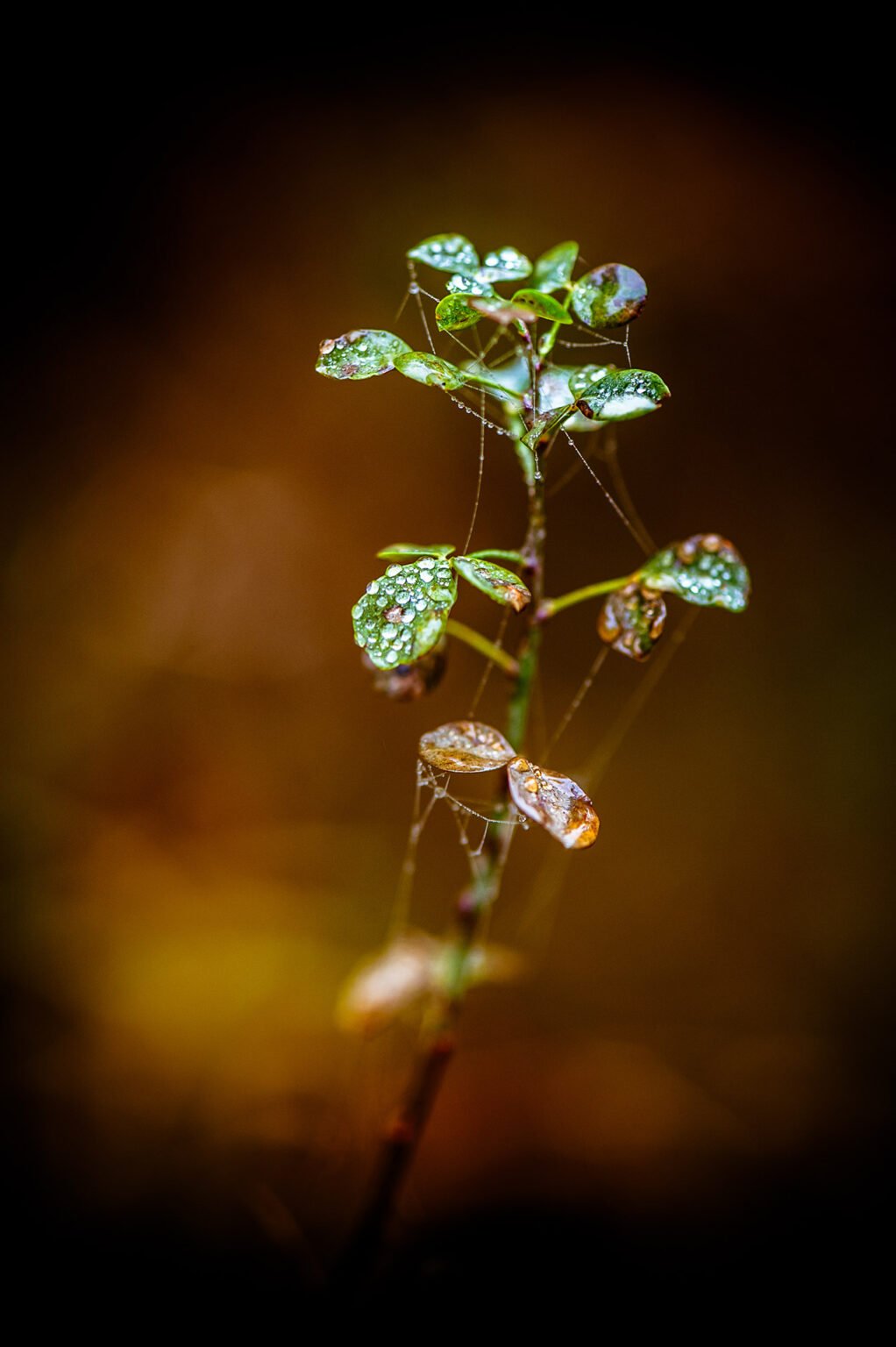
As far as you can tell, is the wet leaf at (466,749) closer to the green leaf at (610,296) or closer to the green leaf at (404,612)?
the green leaf at (404,612)

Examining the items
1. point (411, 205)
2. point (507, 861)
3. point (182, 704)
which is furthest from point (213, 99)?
point (507, 861)

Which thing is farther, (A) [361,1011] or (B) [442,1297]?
(B) [442,1297]

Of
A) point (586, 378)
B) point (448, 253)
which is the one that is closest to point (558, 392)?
point (586, 378)

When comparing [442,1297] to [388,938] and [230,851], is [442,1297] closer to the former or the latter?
[388,938]

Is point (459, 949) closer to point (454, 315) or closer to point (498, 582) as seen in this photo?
point (498, 582)

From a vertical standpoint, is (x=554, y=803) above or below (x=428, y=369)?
below

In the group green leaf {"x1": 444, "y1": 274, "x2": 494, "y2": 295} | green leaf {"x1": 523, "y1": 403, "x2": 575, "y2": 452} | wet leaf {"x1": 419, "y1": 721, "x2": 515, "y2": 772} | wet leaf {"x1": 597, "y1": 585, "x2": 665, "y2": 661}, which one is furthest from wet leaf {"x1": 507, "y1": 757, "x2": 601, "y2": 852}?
green leaf {"x1": 444, "y1": 274, "x2": 494, "y2": 295}

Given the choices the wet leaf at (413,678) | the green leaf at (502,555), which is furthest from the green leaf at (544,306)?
the wet leaf at (413,678)
